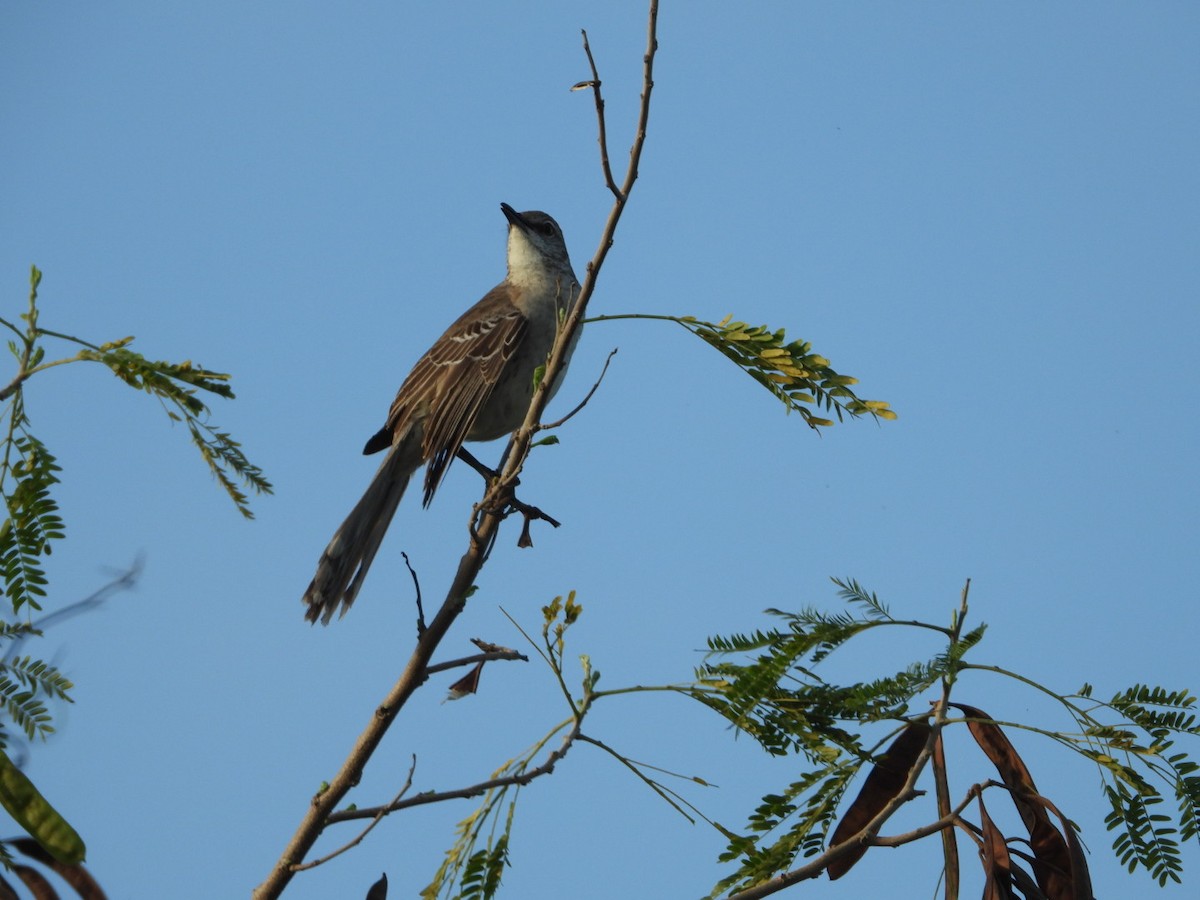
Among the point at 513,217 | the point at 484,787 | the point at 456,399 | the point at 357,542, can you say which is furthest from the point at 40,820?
the point at 513,217

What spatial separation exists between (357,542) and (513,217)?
10.1ft

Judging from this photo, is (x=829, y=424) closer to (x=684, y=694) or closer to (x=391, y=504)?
(x=684, y=694)

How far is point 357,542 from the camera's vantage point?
5.68 m

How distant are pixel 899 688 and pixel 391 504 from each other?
346 cm

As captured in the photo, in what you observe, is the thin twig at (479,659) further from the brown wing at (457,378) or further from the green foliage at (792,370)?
the brown wing at (457,378)

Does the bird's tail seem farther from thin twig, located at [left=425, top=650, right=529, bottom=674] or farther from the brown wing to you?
thin twig, located at [left=425, top=650, right=529, bottom=674]

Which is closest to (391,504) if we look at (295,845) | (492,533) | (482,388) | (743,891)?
(482,388)

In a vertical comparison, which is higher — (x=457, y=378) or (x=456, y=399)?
(x=457, y=378)

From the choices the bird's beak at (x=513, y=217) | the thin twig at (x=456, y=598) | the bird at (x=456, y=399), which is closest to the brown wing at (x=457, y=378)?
the bird at (x=456, y=399)

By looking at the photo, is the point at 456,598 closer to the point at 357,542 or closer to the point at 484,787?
the point at 484,787

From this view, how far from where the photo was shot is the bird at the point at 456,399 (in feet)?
18.4

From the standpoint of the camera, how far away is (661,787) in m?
3.21

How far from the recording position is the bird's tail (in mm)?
5336

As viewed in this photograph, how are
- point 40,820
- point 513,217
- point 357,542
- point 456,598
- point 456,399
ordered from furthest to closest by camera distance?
1. point 513,217
2. point 456,399
3. point 357,542
4. point 456,598
5. point 40,820
